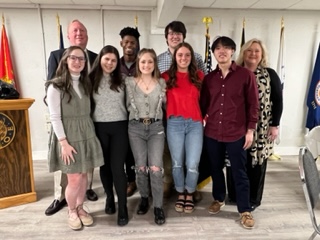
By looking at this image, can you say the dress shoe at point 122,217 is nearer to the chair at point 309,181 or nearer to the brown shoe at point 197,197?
the brown shoe at point 197,197

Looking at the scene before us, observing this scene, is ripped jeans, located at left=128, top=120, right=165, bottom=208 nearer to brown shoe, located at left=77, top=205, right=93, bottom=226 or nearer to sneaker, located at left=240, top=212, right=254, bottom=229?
brown shoe, located at left=77, top=205, right=93, bottom=226

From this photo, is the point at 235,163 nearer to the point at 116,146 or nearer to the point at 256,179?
the point at 256,179

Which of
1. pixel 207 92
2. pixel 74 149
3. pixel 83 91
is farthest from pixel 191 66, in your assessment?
pixel 74 149

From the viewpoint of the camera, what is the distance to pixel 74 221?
2037 millimetres

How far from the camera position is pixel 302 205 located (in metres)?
2.44

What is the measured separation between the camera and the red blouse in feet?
6.72

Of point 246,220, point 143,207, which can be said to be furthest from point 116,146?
point 246,220

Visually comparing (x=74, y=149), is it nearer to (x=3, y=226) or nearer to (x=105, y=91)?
(x=105, y=91)

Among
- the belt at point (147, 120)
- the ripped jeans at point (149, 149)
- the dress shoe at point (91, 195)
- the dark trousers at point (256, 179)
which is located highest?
the belt at point (147, 120)

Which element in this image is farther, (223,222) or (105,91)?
(223,222)

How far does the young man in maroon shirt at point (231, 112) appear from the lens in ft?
6.31

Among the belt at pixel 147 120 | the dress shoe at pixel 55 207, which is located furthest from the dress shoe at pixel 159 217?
the dress shoe at pixel 55 207

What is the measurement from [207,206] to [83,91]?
153cm

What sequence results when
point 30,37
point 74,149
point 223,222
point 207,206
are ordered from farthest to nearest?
point 30,37, point 207,206, point 223,222, point 74,149
